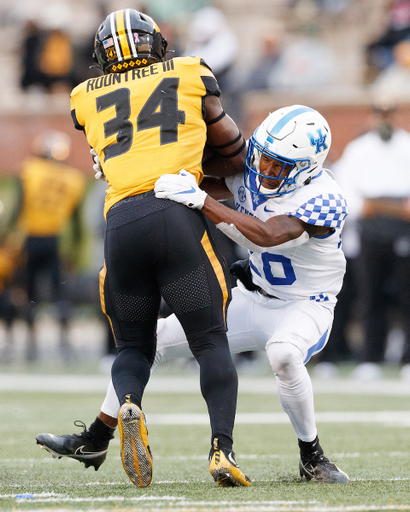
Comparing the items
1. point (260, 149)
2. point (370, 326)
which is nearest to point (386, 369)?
point (370, 326)

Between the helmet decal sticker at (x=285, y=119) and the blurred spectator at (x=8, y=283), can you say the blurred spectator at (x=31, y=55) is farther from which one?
the helmet decal sticker at (x=285, y=119)

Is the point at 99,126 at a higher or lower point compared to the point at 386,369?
higher

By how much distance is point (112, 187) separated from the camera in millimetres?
3523

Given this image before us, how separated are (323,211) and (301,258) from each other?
0.31 meters

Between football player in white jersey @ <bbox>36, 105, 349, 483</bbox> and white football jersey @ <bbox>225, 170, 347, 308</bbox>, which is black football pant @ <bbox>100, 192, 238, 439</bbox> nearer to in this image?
football player in white jersey @ <bbox>36, 105, 349, 483</bbox>

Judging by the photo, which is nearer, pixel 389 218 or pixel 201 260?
pixel 201 260

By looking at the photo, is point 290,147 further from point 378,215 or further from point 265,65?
point 265,65

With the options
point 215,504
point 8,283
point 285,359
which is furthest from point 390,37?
point 215,504

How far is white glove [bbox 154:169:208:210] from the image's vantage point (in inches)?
132

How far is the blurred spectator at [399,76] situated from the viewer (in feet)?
33.0

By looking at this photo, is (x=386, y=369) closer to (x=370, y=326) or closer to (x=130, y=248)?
(x=370, y=326)

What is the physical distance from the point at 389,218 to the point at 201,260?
16.0 ft

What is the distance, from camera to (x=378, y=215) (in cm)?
795

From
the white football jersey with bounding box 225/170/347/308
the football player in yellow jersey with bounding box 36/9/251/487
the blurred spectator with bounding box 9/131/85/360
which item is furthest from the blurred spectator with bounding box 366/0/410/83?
the football player in yellow jersey with bounding box 36/9/251/487
